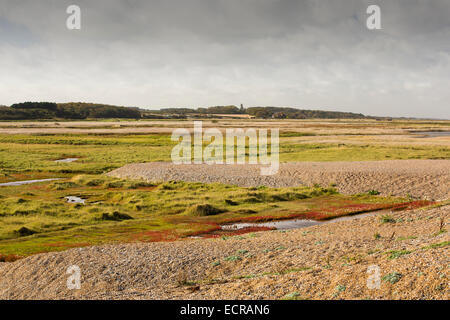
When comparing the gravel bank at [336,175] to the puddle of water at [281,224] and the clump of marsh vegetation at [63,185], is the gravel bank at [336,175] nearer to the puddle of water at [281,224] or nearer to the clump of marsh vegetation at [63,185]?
the clump of marsh vegetation at [63,185]

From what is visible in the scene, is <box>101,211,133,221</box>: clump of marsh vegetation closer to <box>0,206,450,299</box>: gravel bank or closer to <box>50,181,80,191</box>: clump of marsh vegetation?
<box>0,206,450,299</box>: gravel bank

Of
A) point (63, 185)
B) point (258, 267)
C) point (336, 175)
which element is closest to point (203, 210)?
point (258, 267)

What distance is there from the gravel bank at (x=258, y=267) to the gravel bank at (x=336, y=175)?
21.7m

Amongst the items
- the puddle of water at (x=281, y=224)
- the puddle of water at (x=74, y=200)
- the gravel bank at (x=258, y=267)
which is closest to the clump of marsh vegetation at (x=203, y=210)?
the puddle of water at (x=281, y=224)

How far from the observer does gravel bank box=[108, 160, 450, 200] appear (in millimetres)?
47594

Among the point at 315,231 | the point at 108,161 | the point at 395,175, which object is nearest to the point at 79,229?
the point at 315,231

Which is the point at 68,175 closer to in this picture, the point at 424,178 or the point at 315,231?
the point at 315,231

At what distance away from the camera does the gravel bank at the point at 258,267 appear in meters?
14.2

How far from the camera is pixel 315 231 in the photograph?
93.6ft

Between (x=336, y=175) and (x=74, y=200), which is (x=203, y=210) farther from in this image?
(x=336, y=175)
